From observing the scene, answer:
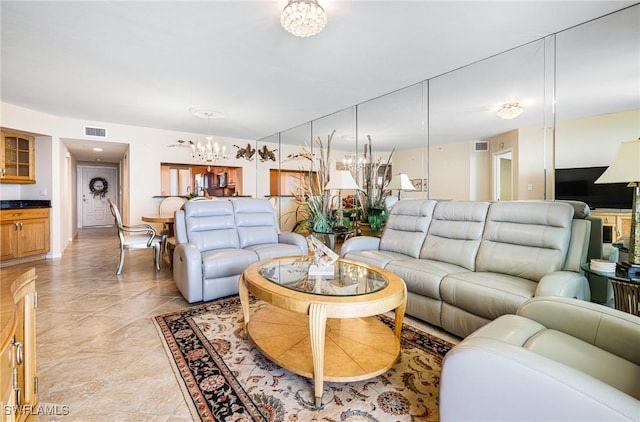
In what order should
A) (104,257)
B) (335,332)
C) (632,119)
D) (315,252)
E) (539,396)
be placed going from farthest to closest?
(104,257) < (632,119) < (315,252) < (335,332) < (539,396)

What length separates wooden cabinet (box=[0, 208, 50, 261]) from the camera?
423 centimetres

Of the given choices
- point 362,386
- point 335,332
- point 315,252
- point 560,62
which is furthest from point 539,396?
point 560,62

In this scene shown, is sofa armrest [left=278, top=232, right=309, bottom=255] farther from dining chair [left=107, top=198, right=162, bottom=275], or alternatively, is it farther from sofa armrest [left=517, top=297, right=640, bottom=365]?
sofa armrest [left=517, top=297, right=640, bottom=365]

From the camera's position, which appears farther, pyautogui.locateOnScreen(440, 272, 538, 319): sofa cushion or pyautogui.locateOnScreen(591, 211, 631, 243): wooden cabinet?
pyautogui.locateOnScreen(591, 211, 631, 243): wooden cabinet

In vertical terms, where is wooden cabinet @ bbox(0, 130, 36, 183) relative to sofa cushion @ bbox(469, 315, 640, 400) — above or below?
above

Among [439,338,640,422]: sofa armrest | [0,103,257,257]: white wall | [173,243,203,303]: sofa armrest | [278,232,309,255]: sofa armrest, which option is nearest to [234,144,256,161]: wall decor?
[0,103,257,257]: white wall

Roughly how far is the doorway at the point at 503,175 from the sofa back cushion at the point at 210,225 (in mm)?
4936

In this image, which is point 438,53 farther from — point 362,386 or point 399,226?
point 362,386

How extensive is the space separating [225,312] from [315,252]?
1125mm

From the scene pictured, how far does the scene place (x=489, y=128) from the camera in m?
5.60

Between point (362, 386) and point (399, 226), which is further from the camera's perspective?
point (399, 226)

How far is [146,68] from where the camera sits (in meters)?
3.19

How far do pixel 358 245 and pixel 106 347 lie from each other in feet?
7.52

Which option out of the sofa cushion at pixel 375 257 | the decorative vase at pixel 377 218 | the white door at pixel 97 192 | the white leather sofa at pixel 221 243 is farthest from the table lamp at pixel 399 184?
the white door at pixel 97 192
